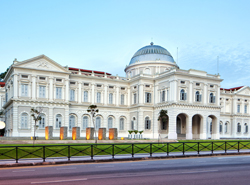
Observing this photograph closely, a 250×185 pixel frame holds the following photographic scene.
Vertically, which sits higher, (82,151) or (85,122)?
(82,151)

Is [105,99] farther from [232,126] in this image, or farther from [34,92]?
[232,126]

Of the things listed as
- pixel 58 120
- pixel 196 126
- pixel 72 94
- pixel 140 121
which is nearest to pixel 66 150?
pixel 58 120

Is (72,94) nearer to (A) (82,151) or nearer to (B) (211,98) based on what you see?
(B) (211,98)

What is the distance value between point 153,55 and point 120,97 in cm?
1416

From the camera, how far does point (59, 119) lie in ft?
180

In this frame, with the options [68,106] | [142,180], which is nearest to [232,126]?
[68,106]

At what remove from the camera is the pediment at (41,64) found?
170 feet

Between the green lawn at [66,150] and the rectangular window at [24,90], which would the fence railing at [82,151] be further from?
the rectangular window at [24,90]

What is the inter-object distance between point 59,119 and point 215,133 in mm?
33495

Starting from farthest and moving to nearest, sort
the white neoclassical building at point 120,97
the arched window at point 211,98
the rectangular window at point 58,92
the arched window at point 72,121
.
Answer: the arched window at point 211,98 < the arched window at point 72,121 < the rectangular window at point 58,92 < the white neoclassical building at point 120,97

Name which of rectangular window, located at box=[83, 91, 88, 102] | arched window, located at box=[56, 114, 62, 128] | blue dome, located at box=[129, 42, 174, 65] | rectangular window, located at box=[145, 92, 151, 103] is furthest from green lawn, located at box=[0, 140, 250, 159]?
blue dome, located at box=[129, 42, 174, 65]

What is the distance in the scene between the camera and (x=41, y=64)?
53.4 m

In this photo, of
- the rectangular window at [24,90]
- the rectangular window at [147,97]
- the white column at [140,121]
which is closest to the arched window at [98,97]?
the white column at [140,121]

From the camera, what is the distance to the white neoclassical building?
52.2 metres
